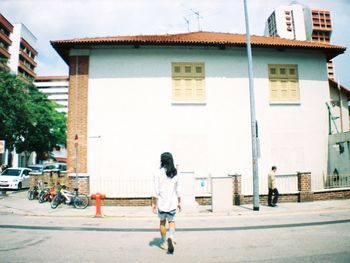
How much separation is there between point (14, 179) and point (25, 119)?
9.71 meters

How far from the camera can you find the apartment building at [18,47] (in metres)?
55.6

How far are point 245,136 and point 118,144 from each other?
672cm

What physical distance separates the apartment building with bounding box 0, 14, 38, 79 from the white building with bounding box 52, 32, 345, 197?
44824 mm

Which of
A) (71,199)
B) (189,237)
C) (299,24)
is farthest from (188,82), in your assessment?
(299,24)

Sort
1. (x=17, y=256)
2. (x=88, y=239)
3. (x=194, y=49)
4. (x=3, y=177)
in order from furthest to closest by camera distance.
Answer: (x=3, y=177)
(x=194, y=49)
(x=88, y=239)
(x=17, y=256)

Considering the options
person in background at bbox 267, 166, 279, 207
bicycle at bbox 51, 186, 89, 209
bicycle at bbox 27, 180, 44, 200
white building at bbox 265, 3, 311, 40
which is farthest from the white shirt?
white building at bbox 265, 3, 311, 40

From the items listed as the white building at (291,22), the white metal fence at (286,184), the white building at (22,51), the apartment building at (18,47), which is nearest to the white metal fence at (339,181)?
the white metal fence at (286,184)

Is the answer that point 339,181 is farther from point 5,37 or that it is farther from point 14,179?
point 5,37

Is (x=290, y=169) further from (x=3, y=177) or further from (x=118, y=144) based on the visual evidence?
(x=3, y=177)

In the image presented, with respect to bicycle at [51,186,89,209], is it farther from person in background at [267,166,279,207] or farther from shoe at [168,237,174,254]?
shoe at [168,237,174,254]

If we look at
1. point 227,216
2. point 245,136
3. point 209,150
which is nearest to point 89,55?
point 209,150

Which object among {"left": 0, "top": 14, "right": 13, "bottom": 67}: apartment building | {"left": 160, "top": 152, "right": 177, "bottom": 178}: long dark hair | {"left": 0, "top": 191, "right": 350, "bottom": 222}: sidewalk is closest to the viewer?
{"left": 160, "top": 152, "right": 177, "bottom": 178}: long dark hair

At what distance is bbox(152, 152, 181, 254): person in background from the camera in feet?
18.5

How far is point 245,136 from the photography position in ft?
53.7
